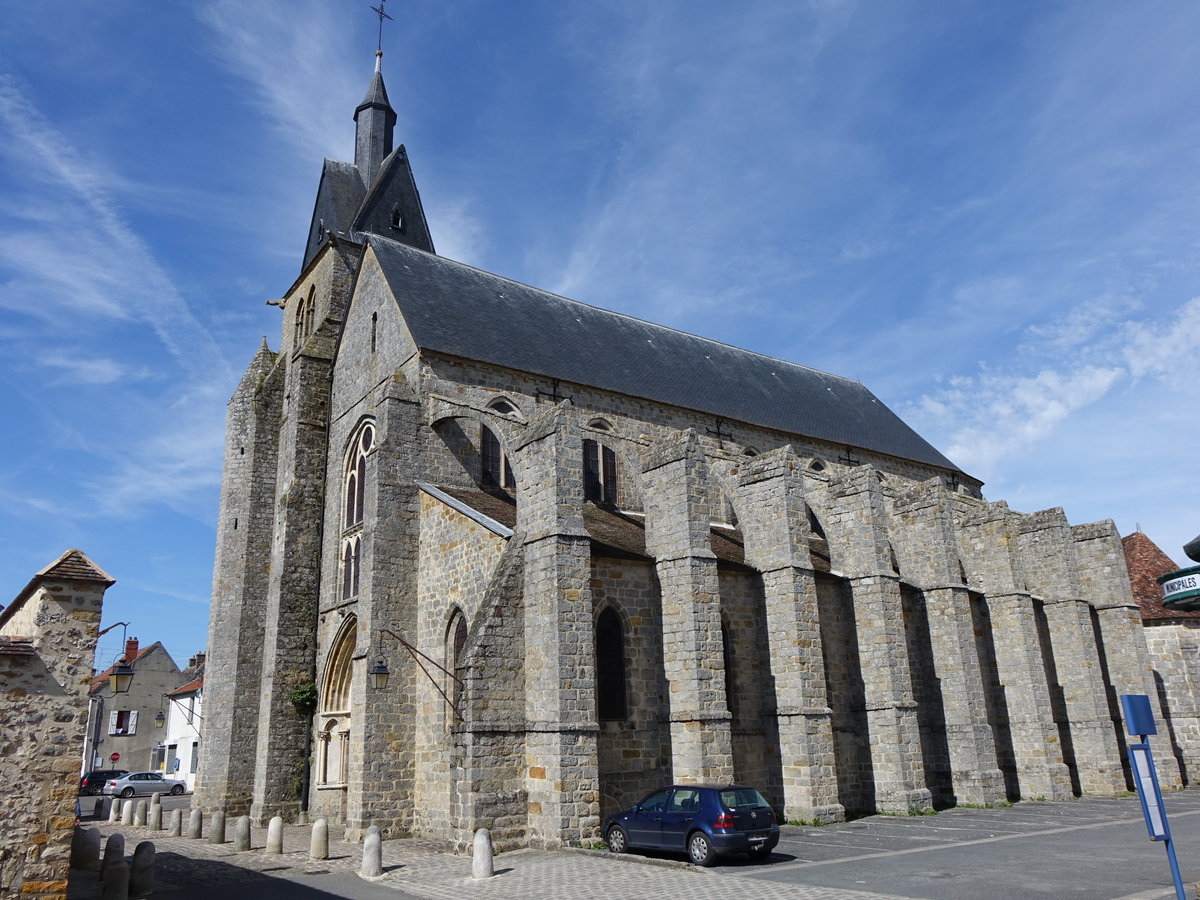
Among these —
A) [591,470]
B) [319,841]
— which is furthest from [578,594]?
[591,470]

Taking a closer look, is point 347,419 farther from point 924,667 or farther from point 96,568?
point 924,667

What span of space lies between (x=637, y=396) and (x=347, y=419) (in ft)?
22.6

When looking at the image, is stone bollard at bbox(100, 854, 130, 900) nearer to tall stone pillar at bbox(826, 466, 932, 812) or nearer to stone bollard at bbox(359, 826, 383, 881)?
stone bollard at bbox(359, 826, 383, 881)

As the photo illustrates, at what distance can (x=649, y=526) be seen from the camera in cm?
1556

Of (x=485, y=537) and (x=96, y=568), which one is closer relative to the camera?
(x=96, y=568)

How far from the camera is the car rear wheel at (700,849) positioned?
35.8ft

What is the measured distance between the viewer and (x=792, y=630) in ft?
50.7

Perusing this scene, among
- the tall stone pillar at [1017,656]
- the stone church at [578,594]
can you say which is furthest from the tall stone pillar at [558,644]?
the tall stone pillar at [1017,656]

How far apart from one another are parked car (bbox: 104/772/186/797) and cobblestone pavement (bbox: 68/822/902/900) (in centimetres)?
2112

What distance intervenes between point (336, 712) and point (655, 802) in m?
9.00

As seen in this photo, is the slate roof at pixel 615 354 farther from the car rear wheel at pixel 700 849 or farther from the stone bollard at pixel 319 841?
the car rear wheel at pixel 700 849

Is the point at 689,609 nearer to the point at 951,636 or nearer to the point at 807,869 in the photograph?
the point at 807,869

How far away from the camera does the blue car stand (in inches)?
429

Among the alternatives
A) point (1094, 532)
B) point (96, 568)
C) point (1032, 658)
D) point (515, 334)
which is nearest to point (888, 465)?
point (1094, 532)
